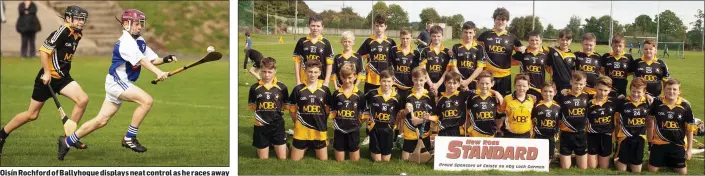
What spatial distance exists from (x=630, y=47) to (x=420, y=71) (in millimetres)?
2970

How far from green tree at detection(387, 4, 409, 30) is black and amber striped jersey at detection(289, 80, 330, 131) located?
1.81m

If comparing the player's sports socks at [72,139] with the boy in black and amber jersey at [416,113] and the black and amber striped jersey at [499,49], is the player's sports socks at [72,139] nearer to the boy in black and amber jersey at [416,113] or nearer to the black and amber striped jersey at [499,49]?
the boy in black and amber jersey at [416,113]

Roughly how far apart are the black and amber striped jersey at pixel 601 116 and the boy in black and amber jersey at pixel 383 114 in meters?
2.05

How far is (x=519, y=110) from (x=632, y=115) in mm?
1220

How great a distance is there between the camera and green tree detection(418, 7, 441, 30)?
8.73m

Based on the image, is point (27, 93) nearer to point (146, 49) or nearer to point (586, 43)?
point (146, 49)

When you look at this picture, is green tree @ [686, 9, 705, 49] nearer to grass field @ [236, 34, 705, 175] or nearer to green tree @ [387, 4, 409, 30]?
grass field @ [236, 34, 705, 175]

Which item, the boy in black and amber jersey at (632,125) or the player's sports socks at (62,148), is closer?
the player's sports socks at (62,148)

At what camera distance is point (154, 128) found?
362 inches

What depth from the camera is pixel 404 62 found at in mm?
7582

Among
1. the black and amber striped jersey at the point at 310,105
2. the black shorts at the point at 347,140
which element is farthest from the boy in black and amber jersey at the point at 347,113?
the black and amber striped jersey at the point at 310,105

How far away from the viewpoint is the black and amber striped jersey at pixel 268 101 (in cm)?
711

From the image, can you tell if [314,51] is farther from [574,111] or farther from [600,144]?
[600,144]

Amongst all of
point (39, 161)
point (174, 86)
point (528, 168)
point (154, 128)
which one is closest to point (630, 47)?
point (528, 168)
